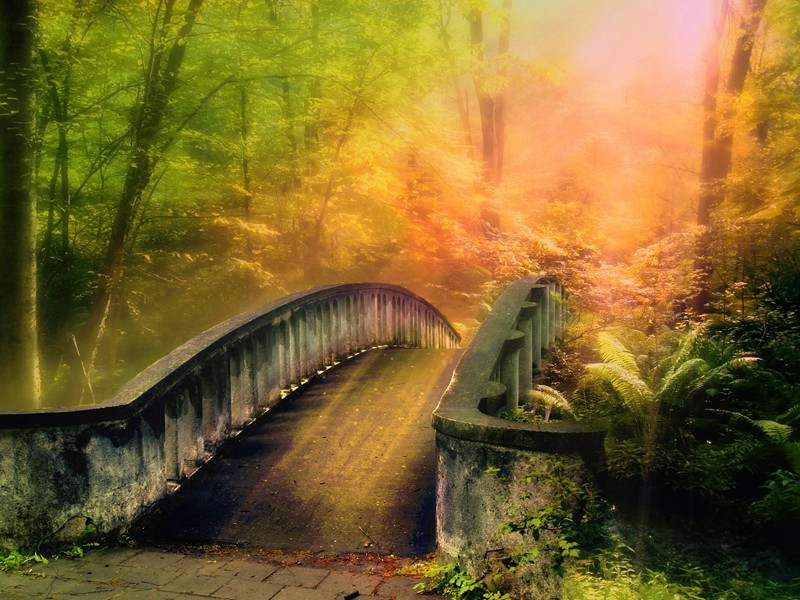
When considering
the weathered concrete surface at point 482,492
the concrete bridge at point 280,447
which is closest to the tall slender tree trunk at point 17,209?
the concrete bridge at point 280,447

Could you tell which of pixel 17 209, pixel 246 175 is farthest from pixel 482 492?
pixel 246 175

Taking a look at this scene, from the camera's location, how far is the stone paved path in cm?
319

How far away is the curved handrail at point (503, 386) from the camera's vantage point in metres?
2.90

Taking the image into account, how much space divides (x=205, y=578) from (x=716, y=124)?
15.8 m

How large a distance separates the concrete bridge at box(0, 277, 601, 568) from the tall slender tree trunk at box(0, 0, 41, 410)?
2481 millimetres

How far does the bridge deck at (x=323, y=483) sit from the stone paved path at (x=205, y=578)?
0.25 meters

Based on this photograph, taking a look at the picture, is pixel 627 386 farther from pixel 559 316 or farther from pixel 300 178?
pixel 300 178

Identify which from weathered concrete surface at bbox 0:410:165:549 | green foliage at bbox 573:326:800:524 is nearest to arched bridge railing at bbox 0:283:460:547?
weathered concrete surface at bbox 0:410:165:549

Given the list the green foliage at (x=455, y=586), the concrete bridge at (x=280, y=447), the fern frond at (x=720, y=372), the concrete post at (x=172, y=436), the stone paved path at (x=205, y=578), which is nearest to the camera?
the green foliage at (x=455, y=586)

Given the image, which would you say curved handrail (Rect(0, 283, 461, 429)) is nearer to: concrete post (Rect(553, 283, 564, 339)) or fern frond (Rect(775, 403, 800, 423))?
concrete post (Rect(553, 283, 564, 339))

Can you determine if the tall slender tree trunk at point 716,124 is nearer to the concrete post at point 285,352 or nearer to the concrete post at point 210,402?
the concrete post at point 285,352

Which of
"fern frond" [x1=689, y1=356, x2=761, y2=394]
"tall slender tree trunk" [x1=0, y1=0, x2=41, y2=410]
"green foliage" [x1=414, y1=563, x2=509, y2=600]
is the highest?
"tall slender tree trunk" [x1=0, y1=0, x2=41, y2=410]

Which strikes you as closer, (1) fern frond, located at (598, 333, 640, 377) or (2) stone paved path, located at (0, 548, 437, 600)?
(2) stone paved path, located at (0, 548, 437, 600)

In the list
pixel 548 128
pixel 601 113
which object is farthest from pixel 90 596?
pixel 548 128
